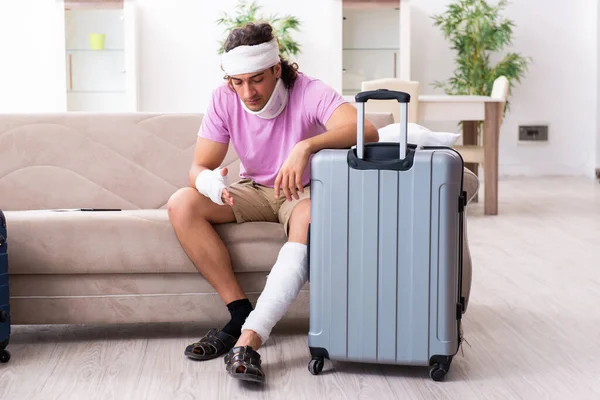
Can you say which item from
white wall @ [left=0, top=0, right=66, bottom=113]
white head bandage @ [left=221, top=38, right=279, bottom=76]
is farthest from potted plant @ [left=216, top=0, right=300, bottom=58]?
white head bandage @ [left=221, top=38, right=279, bottom=76]

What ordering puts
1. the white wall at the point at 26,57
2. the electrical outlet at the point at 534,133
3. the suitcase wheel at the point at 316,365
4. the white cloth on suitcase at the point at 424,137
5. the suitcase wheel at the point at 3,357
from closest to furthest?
the suitcase wheel at the point at 316,365 < the suitcase wheel at the point at 3,357 < the white cloth on suitcase at the point at 424,137 < the white wall at the point at 26,57 < the electrical outlet at the point at 534,133

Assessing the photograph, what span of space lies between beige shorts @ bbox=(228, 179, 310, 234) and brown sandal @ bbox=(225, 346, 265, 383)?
1.40 ft

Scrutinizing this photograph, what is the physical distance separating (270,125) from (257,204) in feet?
0.75

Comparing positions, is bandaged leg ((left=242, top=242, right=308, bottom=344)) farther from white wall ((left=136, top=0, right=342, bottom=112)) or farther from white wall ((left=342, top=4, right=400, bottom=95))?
white wall ((left=136, top=0, right=342, bottom=112))

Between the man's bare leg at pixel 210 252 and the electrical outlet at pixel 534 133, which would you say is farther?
the electrical outlet at pixel 534 133

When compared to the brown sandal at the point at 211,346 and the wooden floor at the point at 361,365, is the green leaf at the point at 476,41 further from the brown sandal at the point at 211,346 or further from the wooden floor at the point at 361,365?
the brown sandal at the point at 211,346

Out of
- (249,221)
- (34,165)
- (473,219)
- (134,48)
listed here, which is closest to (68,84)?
(134,48)

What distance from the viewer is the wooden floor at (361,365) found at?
2.02 m

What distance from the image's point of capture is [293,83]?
2.40m

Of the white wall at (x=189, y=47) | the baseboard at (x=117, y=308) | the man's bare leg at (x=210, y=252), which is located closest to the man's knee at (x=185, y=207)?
the man's bare leg at (x=210, y=252)

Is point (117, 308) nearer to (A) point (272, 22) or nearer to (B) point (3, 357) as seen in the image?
(B) point (3, 357)

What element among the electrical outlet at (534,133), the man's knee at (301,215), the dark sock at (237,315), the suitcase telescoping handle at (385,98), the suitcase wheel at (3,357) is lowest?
the suitcase wheel at (3,357)

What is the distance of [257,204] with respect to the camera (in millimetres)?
2434

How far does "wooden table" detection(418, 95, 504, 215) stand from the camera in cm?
501
